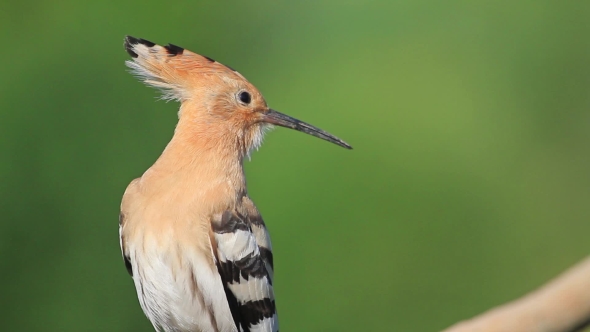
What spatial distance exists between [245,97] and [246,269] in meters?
0.34

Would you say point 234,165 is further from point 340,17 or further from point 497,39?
point 497,39

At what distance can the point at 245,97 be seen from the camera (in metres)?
1.69

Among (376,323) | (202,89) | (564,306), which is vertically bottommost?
(376,323)

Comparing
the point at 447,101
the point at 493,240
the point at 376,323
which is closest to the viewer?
the point at 376,323

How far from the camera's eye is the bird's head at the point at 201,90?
1.61m

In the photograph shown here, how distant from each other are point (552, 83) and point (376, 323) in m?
1.59

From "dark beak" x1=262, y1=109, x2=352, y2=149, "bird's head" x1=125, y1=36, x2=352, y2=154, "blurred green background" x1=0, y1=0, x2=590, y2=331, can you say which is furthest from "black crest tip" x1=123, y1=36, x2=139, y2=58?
"blurred green background" x1=0, y1=0, x2=590, y2=331

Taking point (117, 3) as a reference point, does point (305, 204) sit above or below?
below

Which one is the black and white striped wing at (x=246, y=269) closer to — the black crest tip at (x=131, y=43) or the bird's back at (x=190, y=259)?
the bird's back at (x=190, y=259)

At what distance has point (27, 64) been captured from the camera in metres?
3.41

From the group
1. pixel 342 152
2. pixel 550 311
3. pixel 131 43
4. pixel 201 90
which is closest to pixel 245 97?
pixel 201 90

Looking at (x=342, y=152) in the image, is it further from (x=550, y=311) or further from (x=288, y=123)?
(x=550, y=311)

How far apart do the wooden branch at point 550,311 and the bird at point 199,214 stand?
582 mm

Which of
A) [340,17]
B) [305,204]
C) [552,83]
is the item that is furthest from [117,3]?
[552,83]
